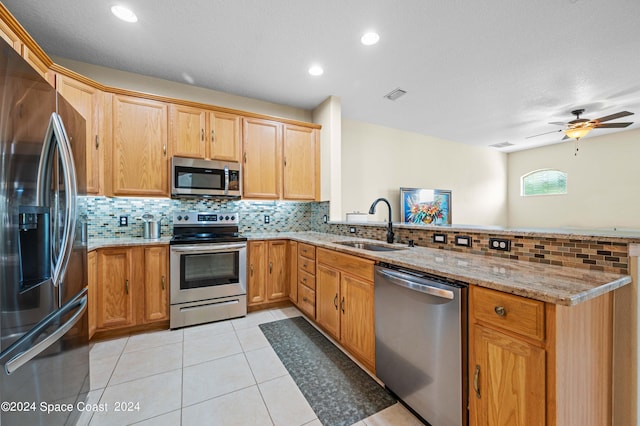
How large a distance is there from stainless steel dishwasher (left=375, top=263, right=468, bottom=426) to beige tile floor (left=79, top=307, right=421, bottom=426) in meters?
0.21

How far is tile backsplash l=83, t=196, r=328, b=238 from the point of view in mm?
2752

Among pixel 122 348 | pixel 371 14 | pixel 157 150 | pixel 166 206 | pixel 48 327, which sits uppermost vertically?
pixel 371 14

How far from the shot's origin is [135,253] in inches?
96.0

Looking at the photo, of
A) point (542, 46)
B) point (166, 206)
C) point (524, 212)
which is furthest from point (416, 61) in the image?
point (524, 212)

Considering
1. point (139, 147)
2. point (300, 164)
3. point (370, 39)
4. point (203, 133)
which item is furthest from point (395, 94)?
point (139, 147)

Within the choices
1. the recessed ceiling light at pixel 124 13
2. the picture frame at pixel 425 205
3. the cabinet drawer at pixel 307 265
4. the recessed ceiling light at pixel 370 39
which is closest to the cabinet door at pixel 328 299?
the cabinet drawer at pixel 307 265

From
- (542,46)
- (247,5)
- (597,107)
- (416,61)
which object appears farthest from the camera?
(597,107)

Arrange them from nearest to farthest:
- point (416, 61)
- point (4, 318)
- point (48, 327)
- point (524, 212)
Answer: point (4, 318), point (48, 327), point (416, 61), point (524, 212)

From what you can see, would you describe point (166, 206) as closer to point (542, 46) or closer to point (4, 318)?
point (4, 318)

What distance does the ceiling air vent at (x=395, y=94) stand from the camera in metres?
3.28

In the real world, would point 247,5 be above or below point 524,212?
above

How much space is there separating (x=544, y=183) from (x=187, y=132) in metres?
7.68

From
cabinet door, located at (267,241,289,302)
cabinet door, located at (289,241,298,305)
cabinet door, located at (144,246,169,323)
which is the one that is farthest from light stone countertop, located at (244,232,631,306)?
cabinet door, located at (144,246,169,323)

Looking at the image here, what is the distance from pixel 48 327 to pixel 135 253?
1.44 metres
